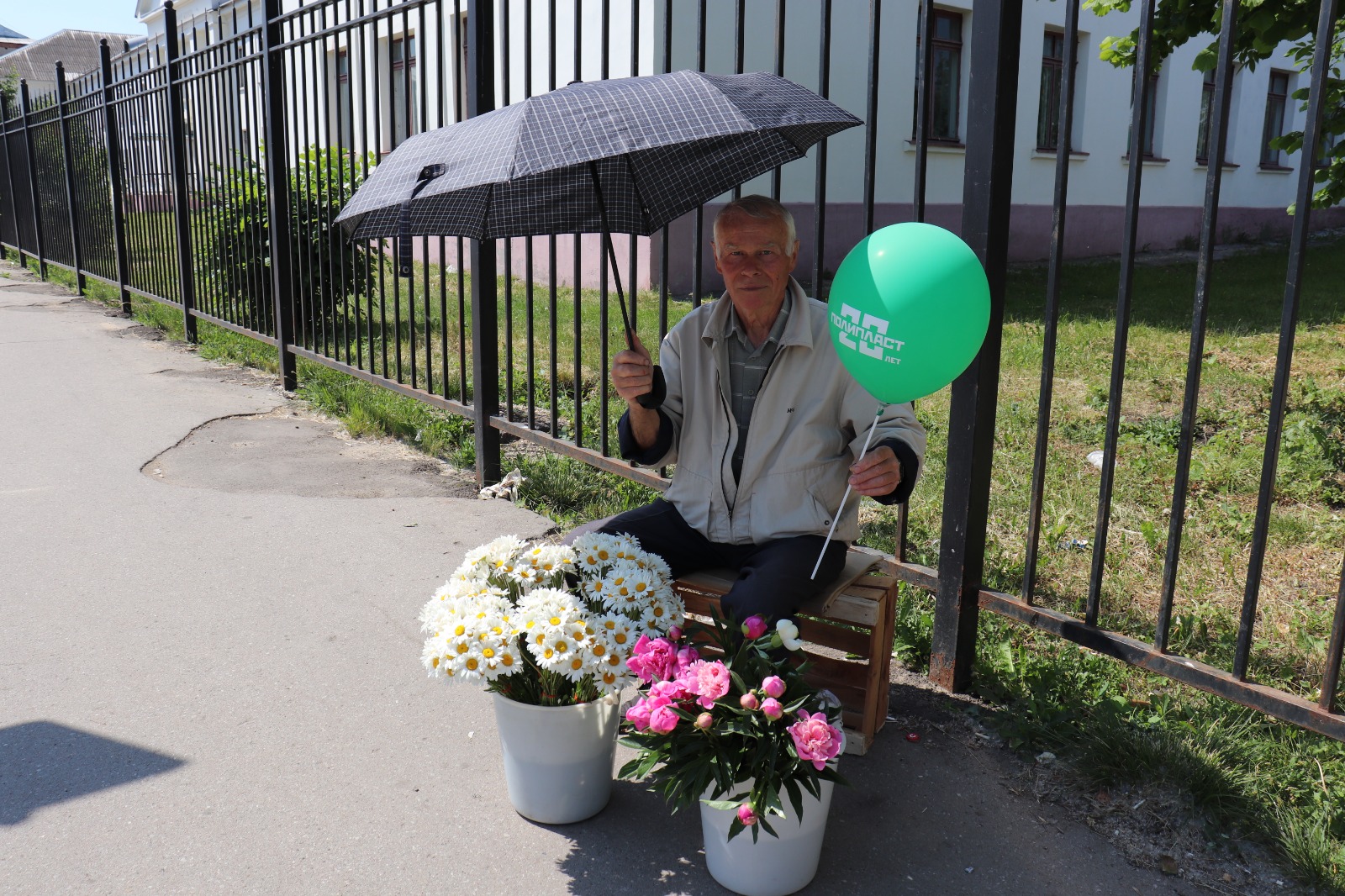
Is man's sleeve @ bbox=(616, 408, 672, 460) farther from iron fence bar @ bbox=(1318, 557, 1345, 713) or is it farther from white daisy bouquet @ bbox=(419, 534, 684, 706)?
iron fence bar @ bbox=(1318, 557, 1345, 713)

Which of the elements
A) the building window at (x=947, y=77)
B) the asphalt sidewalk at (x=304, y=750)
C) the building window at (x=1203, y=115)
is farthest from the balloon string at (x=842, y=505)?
the building window at (x=1203, y=115)

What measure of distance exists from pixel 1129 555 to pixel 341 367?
455 centimetres

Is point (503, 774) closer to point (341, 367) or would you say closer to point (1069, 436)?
point (1069, 436)

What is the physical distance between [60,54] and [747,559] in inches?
1493

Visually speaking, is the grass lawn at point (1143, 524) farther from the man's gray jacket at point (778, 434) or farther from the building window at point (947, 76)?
the building window at point (947, 76)

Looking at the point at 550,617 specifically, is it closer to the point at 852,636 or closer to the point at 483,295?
the point at 852,636

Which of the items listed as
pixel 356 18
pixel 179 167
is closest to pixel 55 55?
pixel 179 167

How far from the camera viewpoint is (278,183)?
6.83 meters

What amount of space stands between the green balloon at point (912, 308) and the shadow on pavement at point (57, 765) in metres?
2.02

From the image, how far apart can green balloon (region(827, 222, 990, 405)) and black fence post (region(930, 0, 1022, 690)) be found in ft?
1.40

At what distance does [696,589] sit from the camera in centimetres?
279

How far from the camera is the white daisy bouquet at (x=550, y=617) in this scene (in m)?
2.26

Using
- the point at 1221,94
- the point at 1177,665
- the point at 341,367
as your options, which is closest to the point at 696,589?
the point at 1177,665

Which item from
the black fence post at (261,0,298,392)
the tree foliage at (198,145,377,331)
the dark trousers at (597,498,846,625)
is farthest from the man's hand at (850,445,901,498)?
the black fence post at (261,0,298,392)
